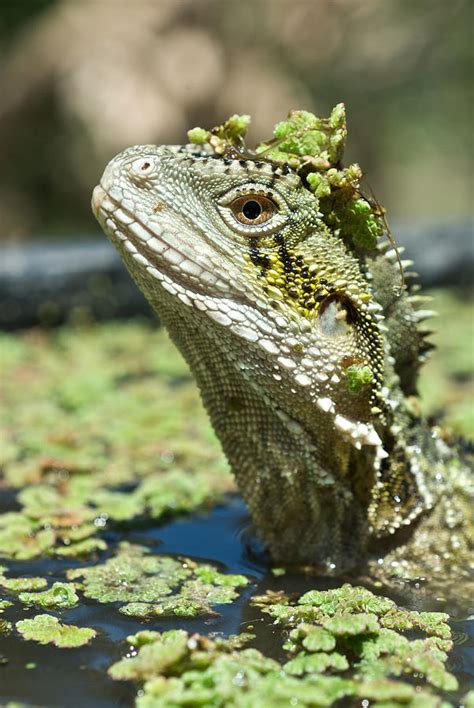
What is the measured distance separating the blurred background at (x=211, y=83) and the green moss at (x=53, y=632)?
35.1 feet

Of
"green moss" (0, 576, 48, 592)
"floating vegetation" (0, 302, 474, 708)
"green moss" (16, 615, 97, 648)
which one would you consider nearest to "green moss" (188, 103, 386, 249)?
"floating vegetation" (0, 302, 474, 708)

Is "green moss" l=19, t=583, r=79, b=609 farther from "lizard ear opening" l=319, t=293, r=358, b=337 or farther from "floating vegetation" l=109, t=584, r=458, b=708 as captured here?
"lizard ear opening" l=319, t=293, r=358, b=337

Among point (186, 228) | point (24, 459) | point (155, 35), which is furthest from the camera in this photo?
point (155, 35)

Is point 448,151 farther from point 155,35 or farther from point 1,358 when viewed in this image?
point 1,358

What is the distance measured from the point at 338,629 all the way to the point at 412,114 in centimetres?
1585

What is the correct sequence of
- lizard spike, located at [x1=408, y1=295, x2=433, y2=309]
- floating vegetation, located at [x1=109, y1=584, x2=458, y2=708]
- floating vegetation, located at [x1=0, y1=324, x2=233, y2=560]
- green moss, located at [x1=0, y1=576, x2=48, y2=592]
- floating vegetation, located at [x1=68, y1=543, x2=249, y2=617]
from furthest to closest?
1. floating vegetation, located at [x1=0, y1=324, x2=233, y2=560]
2. lizard spike, located at [x1=408, y1=295, x2=433, y2=309]
3. green moss, located at [x1=0, y1=576, x2=48, y2=592]
4. floating vegetation, located at [x1=68, y1=543, x2=249, y2=617]
5. floating vegetation, located at [x1=109, y1=584, x2=458, y2=708]

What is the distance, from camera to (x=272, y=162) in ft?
13.9

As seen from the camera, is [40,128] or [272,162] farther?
[40,128]

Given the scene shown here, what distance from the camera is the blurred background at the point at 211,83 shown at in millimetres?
15359

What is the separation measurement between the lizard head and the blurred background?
32.3 feet

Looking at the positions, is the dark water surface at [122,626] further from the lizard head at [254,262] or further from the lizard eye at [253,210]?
the lizard eye at [253,210]

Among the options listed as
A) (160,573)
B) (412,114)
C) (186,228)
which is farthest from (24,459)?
(412,114)

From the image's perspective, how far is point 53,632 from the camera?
12.8 feet

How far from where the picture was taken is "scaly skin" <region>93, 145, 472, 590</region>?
4105mm
